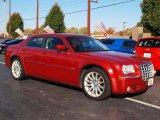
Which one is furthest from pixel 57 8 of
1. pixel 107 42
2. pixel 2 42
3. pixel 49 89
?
pixel 49 89

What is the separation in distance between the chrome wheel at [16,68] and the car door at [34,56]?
387 millimetres

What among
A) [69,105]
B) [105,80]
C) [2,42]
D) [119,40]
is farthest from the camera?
[2,42]

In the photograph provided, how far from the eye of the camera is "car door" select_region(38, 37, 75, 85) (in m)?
8.12

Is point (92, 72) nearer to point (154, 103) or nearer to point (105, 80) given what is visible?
point (105, 80)

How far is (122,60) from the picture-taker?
7371mm

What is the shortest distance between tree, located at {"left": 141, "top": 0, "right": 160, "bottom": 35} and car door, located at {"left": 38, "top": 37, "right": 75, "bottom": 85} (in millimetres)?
14661

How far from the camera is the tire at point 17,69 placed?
9891 mm

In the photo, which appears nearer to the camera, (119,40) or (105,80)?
(105,80)

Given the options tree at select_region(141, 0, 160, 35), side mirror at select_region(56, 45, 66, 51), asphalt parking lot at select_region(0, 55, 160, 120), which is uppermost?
tree at select_region(141, 0, 160, 35)

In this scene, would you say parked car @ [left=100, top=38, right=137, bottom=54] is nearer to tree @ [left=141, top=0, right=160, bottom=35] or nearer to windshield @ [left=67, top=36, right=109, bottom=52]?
windshield @ [left=67, top=36, right=109, bottom=52]

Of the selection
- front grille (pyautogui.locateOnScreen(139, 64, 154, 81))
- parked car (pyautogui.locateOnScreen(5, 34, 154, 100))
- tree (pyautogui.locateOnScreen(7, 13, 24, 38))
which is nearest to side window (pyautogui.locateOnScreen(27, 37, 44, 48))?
parked car (pyautogui.locateOnScreen(5, 34, 154, 100))

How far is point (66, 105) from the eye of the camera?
688cm

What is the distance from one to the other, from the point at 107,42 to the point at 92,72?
28.8ft

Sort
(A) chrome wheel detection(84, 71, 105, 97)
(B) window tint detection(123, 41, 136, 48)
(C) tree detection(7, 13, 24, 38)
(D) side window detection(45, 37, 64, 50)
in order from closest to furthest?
(A) chrome wheel detection(84, 71, 105, 97)
(D) side window detection(45, 37, 64, 50)
(B) window tint detection(123, 41, 136, 48)
(C) tree detection(7, 13, 24, 38)
